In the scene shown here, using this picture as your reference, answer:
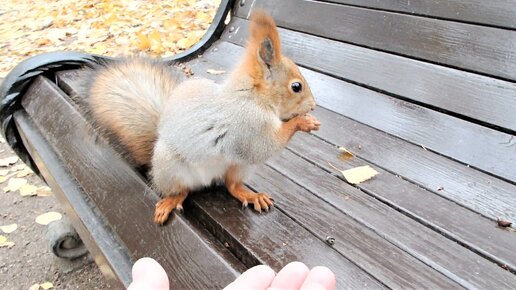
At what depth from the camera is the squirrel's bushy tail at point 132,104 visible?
1302mm

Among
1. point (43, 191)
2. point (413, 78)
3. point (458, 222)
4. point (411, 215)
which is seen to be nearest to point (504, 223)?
point (458, 222)

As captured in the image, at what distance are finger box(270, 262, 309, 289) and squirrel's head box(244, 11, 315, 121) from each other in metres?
0.51

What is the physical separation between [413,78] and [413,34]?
0.54ft

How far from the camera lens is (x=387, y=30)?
1725 mm

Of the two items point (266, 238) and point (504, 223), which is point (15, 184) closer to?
point (266, 238)

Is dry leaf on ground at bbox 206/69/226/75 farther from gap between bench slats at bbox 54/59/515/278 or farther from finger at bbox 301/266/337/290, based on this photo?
finger at bbox 301/266/337/290

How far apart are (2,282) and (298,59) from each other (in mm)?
1384

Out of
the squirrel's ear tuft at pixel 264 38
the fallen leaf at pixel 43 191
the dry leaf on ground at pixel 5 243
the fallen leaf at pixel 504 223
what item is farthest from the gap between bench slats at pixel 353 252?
the fallen leaf at pixel 43 191

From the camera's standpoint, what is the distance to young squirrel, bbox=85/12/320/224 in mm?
1115

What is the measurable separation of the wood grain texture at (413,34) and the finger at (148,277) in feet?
3.82

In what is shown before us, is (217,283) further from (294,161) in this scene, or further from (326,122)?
(326,122)

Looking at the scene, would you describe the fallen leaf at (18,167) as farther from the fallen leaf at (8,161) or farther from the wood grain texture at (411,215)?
the wood grain texture at (411,215)

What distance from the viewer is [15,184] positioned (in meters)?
2.38

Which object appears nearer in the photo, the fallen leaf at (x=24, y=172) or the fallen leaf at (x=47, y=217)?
the fallen leaf at (x=47, y=217)
